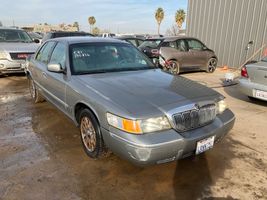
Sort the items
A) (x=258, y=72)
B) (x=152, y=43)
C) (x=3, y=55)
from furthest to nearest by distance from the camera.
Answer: (x=152, y=43) → (x=3, y=55) → (x=258, y=72)

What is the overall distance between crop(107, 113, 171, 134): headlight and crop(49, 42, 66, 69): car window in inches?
66.5

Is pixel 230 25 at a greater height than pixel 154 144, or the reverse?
pixel 230 25

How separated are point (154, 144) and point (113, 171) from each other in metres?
0.89

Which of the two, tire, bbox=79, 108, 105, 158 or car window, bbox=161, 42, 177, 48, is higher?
car window, bbox=161, 42, 177, 48

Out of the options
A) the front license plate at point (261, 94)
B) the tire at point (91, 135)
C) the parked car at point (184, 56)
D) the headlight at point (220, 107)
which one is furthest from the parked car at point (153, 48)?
the tire at point (91, 135)

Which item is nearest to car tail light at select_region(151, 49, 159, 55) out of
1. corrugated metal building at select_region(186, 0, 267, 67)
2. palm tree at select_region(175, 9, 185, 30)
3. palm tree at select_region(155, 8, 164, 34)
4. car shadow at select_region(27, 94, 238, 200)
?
corrugated metal building at select_region(186, 0, 267, 67)

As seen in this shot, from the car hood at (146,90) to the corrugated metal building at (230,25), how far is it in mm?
9149

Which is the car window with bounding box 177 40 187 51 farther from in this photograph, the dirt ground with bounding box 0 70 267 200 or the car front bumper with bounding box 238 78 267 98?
the dirt ground with bounding box 0 70 267 200

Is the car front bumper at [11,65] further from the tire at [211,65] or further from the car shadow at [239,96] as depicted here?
the tire at [211,65]

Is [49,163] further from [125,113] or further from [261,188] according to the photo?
[261,188]

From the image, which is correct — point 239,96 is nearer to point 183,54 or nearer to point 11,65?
point 183,54

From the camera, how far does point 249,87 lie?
5.98 m

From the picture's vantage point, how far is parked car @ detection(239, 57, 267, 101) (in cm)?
568

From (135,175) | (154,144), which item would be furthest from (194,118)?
(135,175)
